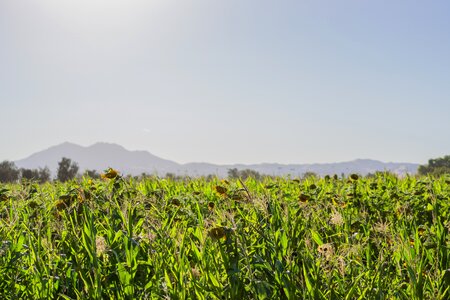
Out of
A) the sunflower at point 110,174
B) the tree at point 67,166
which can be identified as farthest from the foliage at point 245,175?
the tree at point 67,166

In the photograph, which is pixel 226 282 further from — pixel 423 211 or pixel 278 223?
pixel 423 211

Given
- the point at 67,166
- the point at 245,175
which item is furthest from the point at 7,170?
the point at 245,175

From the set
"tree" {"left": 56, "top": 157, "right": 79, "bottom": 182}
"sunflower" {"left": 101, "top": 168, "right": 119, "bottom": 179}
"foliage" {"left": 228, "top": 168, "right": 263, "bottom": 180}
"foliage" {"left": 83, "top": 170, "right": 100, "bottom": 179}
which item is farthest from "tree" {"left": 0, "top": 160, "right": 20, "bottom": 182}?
"sunflower" {"left": 101, "top": 168, "right": 119, "bottom": 179}

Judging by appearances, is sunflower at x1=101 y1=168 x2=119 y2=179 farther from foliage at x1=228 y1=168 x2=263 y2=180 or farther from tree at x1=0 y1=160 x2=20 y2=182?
tree at x1=0 y1=160 x2=20 y2=182

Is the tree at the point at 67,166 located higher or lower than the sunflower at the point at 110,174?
higher

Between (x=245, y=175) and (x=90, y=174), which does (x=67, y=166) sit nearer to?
(x=90, y=174)

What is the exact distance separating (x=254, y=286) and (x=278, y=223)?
1043mm

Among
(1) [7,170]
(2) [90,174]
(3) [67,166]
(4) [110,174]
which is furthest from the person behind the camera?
(1) [7,170]

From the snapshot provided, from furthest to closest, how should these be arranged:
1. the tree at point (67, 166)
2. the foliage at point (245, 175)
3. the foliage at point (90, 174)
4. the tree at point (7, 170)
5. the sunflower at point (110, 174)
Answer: the tree at point (7, 170) → the tree at point (67, 166) → the foliage at point (245, 175) → the foliage at point (90, 174) → the sunflower at point (110, 174)

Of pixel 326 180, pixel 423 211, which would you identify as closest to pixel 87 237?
pixel 423 211

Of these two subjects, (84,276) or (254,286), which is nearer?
(254,286)

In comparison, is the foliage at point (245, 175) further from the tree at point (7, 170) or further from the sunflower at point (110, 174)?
the tree at point (7, 170)

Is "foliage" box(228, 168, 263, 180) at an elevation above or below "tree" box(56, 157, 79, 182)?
below

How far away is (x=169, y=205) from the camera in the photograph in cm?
565
